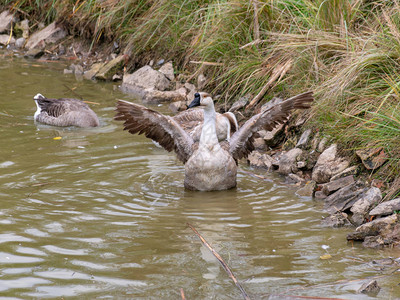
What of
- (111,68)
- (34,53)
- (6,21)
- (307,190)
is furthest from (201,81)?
(6,21)

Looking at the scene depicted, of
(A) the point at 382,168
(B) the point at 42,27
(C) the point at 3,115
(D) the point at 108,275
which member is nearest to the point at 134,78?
(C) the point at 3,115

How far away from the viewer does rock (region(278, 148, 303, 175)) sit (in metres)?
7.70

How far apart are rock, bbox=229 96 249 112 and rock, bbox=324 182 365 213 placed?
9.76 ft

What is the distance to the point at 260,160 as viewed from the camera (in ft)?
26.7

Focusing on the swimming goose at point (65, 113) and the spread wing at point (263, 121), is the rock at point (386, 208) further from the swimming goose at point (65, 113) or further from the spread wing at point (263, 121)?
the swimming goose at point (65, 113)

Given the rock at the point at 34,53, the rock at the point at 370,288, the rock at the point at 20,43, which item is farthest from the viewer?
the rock at the point at 20,43

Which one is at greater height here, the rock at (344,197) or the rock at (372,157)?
the rock at (372,157)

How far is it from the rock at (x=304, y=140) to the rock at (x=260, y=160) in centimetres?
41

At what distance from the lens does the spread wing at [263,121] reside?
7.41 m

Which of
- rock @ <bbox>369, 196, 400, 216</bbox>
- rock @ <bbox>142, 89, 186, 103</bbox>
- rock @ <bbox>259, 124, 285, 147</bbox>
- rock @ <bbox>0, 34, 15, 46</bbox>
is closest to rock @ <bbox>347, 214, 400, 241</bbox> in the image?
rock @ <bbox>369, 196, 400, 216</bbox>

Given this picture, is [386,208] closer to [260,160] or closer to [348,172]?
[348,172]

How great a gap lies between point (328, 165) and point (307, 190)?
467 millimetres

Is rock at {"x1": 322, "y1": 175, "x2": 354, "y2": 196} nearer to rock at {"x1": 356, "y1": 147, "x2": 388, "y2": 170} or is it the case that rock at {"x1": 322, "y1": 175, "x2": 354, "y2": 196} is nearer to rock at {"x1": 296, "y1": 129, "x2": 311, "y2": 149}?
rock at {"x1": 356, "y1": 147, "x2": 388, "y2": 170}

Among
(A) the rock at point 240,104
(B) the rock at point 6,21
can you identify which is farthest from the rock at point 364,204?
(B) the rock at point 6,21
